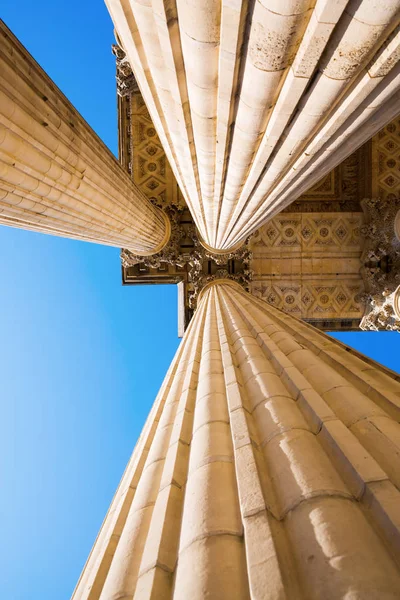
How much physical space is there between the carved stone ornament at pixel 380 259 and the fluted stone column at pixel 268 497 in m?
12.2

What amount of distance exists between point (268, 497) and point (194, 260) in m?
14.5

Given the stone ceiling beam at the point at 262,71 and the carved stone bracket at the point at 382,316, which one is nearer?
the stone ceiling beam at the point at 262,71

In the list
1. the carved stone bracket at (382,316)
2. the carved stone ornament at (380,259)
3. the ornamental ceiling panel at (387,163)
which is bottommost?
the carved stone bracket at (382,316)

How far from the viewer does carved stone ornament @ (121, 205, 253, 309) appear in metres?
15.8

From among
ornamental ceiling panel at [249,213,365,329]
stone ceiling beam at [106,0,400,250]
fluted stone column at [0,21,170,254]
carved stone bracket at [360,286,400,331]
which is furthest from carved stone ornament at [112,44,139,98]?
carved stone bracket at [360,286,400,331]

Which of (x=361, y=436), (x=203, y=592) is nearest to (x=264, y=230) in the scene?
(x=361, y=436)

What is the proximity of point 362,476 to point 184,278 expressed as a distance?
15601mm

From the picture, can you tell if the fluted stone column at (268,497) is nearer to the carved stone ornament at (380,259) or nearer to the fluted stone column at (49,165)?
the fluted stone column at (49,165)

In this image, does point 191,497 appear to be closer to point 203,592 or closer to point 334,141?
point 203,592

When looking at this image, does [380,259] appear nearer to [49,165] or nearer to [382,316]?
[382,316]

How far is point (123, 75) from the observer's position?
47.4 ft

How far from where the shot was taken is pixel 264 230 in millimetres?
16406

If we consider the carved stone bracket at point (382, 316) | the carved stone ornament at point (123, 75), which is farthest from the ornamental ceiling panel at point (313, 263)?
the carved stone ornament at point (123, 75)

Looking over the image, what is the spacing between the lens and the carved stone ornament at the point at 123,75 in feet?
46.1
